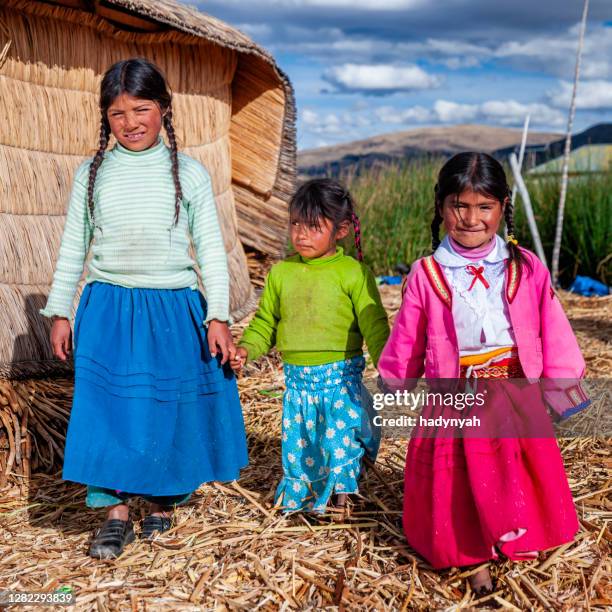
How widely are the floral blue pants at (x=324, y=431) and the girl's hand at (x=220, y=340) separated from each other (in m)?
0.29

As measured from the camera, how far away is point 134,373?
2.77 metres

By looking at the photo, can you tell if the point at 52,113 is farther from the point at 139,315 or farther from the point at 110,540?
the point at 110,540

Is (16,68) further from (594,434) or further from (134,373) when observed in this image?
(594,434)

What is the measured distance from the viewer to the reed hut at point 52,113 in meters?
3.67

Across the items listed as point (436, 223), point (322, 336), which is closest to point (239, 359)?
point (322, 336)

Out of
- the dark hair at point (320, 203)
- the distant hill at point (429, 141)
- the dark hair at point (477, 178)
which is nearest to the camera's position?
the dark hair at point (477, 178)

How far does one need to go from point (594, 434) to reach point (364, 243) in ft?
17.5

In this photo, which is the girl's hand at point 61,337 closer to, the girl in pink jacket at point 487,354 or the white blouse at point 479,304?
the girl in pink jacket at point 487,354

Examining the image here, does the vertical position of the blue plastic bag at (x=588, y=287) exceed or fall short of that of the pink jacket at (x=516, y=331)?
it falls short

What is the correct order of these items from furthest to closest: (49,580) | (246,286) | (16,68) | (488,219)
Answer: (246,286), (16,68), (49,580), (488,219)

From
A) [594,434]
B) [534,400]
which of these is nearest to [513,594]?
[534,400]

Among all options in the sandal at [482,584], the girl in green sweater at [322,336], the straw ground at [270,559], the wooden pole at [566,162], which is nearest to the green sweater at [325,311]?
the girl in green sweater at [322,336]

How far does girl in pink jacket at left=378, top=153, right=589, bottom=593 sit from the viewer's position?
8.13 feet

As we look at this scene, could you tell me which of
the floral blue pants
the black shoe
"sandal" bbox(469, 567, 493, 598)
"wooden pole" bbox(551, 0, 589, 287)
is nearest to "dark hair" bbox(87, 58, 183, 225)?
the floral blue pants
